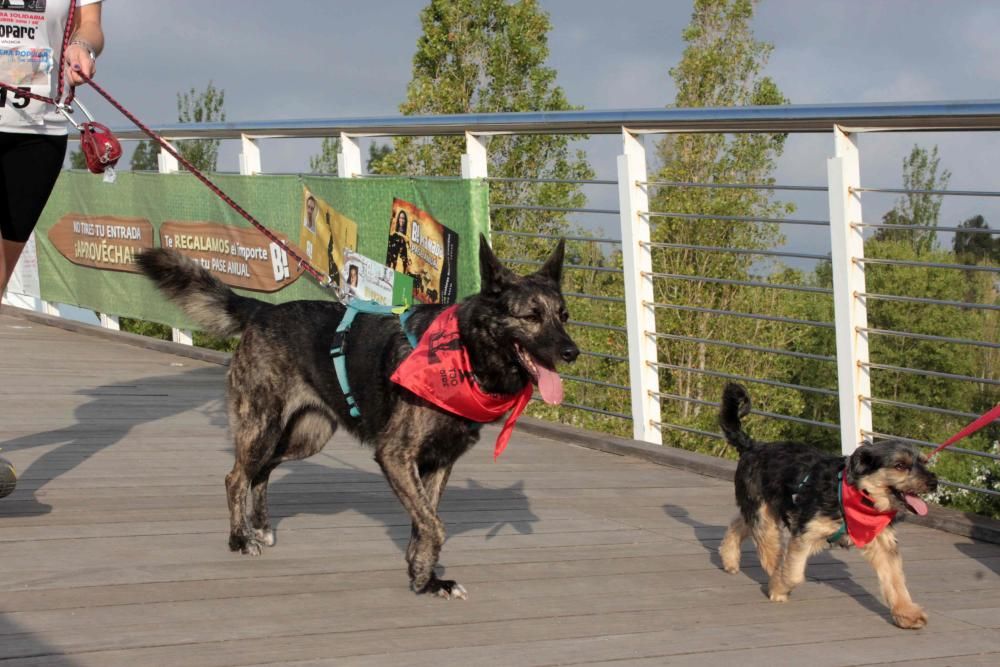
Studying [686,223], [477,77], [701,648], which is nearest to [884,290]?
[686,223]

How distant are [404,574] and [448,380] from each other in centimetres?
64

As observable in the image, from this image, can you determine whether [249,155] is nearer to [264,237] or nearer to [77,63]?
[264,237]

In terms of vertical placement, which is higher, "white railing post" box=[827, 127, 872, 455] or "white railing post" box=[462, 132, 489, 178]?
"white railing post" box=[462, 132, 489, 178]

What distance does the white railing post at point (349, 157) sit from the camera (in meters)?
8.12

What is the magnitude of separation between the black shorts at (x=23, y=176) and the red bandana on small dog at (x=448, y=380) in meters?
1.52

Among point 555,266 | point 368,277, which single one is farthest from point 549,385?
point 368,277

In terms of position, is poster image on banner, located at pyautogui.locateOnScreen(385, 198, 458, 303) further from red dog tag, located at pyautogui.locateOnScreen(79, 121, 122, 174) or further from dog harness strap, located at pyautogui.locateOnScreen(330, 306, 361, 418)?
dog harness strap, located at pyautogui.locateOnScreen(330, 306, 361, 418)

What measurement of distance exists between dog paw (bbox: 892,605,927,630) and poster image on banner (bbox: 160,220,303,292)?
5389mm

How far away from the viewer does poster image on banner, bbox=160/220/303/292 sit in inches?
339

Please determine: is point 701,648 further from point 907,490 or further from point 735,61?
point 735,61

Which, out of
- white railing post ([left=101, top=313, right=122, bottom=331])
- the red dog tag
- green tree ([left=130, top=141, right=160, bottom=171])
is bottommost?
white railing post ([left=101, top=313, right=122, bottom=331])

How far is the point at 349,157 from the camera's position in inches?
320

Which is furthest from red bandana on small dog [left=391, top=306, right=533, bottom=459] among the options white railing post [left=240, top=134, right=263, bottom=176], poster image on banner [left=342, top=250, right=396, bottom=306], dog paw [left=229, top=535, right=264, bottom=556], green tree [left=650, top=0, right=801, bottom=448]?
green tree [left=650, top=0, right=801, bottom=448]

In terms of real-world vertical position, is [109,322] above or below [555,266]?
below
